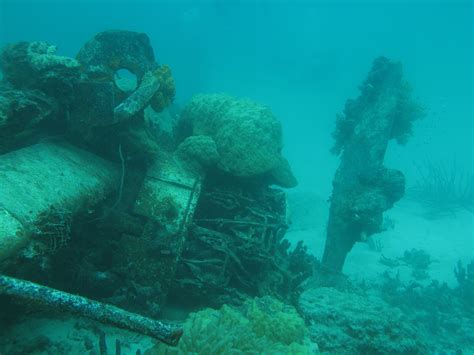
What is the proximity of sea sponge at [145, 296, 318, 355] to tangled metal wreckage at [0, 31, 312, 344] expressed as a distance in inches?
26.8

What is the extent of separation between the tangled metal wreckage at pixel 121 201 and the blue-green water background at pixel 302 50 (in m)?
45.8

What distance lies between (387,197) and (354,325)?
446 centimetres

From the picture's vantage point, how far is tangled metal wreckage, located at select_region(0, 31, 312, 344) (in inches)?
128

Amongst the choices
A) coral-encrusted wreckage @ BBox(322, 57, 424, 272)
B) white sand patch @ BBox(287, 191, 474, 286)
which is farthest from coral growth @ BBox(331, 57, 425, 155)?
white sand patch @ BBox(287, 191, 474, 286)

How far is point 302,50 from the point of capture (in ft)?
284

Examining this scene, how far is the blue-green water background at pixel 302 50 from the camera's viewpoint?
61.4m

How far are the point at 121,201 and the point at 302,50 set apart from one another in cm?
9217

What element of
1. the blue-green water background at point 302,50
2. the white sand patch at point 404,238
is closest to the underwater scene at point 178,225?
the white sand patch at point 404,238

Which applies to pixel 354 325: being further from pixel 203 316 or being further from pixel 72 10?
pixel 72 10

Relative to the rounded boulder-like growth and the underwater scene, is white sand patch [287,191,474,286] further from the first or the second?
the rounded boulder-like growth

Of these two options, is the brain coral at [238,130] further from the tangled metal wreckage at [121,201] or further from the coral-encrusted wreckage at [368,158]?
the coral-encrusted wreckage at [368,158]

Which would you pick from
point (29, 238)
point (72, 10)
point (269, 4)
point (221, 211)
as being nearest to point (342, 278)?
point (221, 211)

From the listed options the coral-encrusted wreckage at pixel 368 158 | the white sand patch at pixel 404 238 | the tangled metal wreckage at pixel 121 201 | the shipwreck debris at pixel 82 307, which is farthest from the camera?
the white sand patch at pixel 404 238

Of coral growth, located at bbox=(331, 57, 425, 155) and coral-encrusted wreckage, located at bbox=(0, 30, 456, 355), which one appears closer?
coral-encrusted wreckage, located at bbox=(0, 30, 456, 355)
